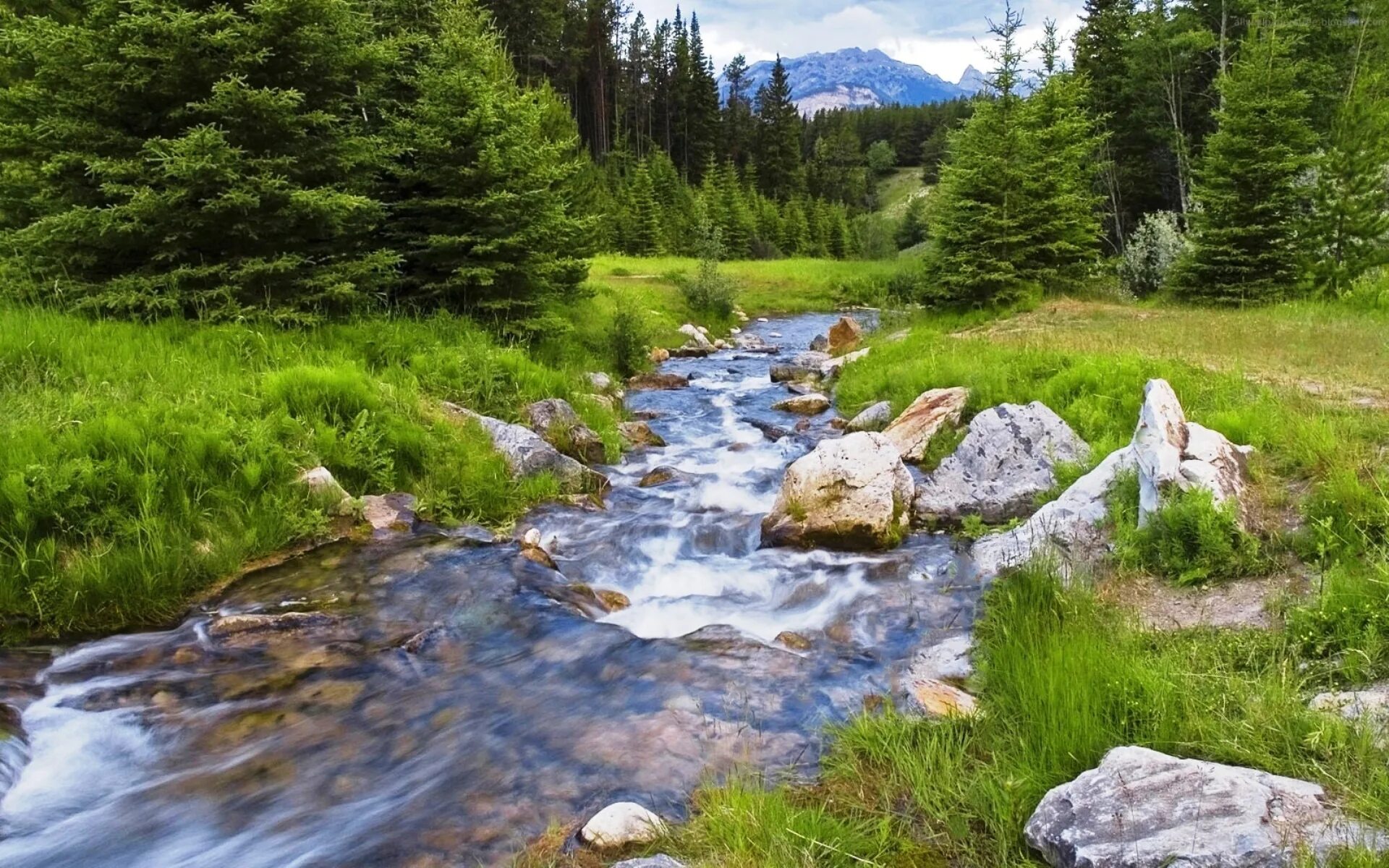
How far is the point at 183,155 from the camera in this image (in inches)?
350

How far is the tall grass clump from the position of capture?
5.71m

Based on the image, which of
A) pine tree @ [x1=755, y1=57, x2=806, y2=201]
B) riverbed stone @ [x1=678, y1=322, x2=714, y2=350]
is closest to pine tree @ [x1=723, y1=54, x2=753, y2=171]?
pine tree @ [x1=755, y1=57, x2=806, y2=201]

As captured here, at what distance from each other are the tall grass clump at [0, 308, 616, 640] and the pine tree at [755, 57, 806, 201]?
70.1 m

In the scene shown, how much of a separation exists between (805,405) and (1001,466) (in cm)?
583

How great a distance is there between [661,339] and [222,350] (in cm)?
1406

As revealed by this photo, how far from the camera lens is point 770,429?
12211 millimetres

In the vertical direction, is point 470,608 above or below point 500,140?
below

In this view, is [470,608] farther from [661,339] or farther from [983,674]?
[661,339]

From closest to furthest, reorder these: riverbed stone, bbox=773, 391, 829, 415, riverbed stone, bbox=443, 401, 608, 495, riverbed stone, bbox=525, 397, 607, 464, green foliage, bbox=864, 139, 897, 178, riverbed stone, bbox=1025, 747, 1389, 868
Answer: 1. riverbed stone, bbox=1025, 747, 1389, 868
2. riverbed stone, bbox=443, 401, 608, 495
3. riverbed stone, bbox=525, 397, 607, 464
4. riverbed stone, bbox=773, 391, 829, 415
5. green foliage, bbox=864, 139, 897, 178

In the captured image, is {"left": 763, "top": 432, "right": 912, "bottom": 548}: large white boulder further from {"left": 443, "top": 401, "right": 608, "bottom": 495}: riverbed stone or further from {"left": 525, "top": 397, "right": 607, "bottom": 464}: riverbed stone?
{"left": 525, "top": 397, "right": 607, "bottom": 464}: riverbed stone

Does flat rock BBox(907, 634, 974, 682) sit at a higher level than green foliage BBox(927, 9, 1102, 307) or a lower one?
lower

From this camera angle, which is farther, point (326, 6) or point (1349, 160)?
point (1349, 160)

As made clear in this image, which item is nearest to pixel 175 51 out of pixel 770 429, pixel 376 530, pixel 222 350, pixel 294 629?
pixel 222 350

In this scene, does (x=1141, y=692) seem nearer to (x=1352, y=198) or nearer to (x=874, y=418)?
(x=874, y=418)
